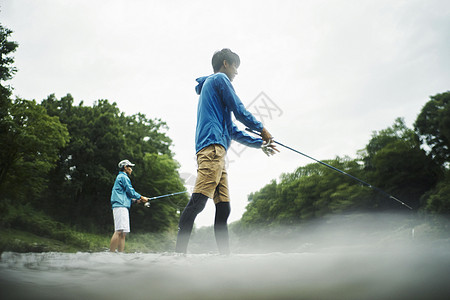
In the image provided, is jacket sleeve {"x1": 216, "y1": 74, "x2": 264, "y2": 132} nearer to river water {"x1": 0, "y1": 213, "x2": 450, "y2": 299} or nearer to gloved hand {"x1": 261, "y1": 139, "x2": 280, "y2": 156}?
gloved hand {"x1": 261, "y1": 139, "x2": 280, "y2": 156}

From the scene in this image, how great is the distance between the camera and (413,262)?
147cm

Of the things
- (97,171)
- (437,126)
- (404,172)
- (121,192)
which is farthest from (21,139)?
(437,126)

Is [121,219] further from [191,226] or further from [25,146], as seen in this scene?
[25,146]

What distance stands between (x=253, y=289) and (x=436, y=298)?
594 millimetres

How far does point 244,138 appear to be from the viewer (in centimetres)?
360

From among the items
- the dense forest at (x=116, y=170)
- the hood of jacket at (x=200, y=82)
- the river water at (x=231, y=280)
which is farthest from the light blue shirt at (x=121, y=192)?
the dense forest at (x=116, y=170)

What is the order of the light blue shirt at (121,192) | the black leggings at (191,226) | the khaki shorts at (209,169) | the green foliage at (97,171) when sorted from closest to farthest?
the black leggings at (191,226)
the khaki shorts at (209,169)
the light blue shirt at (121,192)
the green foliage at (97,171)

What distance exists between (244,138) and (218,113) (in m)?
0.55

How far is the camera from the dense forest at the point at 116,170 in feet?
78.4

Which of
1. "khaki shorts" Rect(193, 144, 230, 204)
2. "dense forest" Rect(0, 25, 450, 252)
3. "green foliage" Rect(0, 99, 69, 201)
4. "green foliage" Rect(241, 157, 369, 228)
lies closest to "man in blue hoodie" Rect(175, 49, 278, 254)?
"khaki shorts" Rect(193, 144, 230, 204)

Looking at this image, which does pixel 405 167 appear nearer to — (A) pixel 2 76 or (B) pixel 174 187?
(B) pixel 174 187

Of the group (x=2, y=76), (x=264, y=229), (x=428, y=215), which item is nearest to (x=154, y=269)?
(x=2, y=76)

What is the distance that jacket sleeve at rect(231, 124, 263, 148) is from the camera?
11.8 feet

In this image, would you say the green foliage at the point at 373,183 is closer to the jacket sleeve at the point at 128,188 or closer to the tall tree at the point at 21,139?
the jacket sleeve at the point at 128,188
